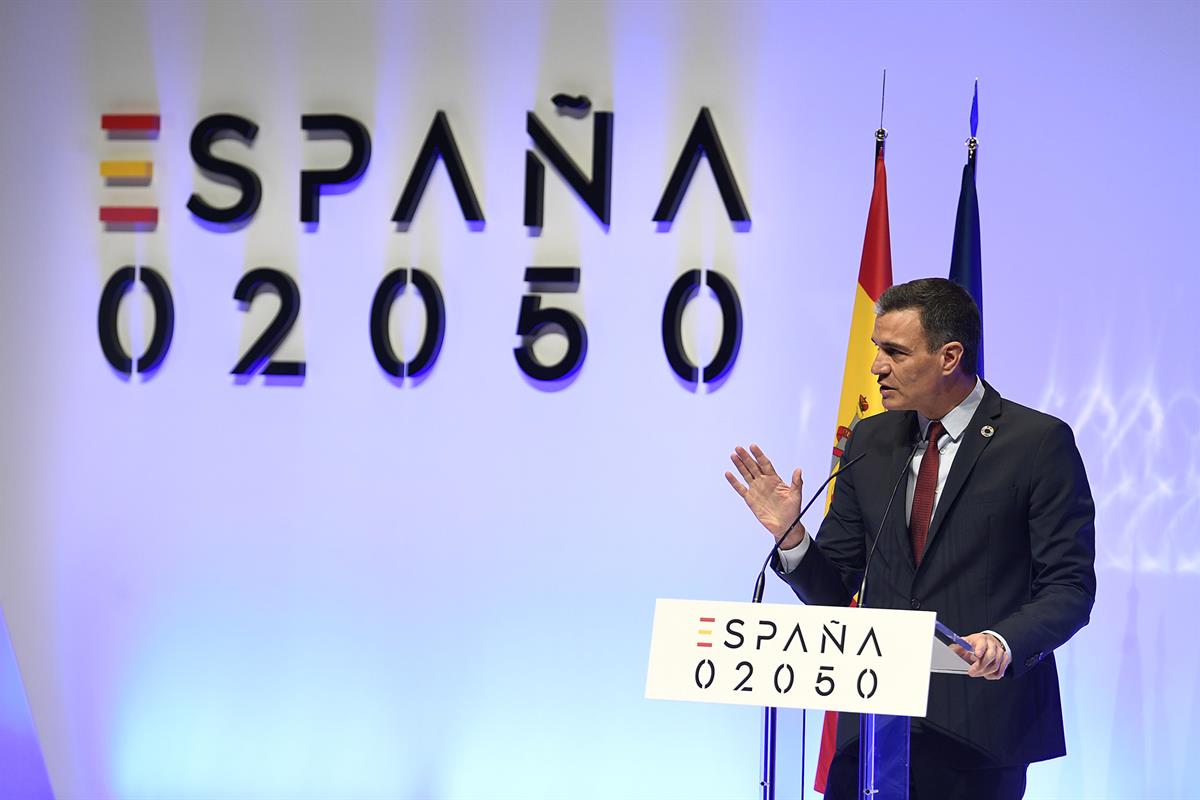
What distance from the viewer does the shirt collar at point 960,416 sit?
2.46 metres

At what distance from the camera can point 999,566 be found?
2.37 metres

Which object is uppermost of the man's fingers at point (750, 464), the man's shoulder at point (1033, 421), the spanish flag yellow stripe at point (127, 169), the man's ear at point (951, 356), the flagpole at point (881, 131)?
the flagpole at point (881, 131)

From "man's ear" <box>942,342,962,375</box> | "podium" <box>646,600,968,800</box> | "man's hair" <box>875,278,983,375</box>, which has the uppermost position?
"man's hair" <box>875,278,983,375</box>

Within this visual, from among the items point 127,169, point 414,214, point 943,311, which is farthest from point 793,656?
point 127,169

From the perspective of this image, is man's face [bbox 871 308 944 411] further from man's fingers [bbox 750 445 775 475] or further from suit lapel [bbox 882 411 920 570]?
man's fingers [bbox 750 445 775 475]

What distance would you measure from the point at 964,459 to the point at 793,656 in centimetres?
68

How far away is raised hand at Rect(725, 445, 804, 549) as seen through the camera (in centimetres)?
236

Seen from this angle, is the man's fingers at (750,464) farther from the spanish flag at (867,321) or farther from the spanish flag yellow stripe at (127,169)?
the spanish flag yellow stripe at (127,169)

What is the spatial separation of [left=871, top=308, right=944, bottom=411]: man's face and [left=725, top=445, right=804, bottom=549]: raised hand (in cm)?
26

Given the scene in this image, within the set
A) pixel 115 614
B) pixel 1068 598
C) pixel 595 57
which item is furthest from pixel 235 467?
pixel 1068 598

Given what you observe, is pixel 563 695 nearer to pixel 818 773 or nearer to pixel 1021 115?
pixel 818 773

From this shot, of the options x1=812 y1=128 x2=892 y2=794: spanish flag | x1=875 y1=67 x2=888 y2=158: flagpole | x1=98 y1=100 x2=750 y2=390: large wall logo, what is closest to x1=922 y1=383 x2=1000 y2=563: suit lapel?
x1=812 y1=128 x2=892 y2=794: spanish flag

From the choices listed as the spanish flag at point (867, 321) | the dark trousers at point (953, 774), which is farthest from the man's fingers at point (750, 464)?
the spanish flag at point (867, 321)

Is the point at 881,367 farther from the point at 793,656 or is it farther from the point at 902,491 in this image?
the point at 793,656
